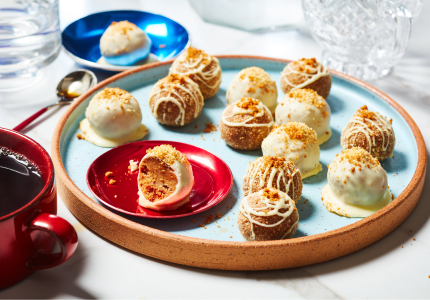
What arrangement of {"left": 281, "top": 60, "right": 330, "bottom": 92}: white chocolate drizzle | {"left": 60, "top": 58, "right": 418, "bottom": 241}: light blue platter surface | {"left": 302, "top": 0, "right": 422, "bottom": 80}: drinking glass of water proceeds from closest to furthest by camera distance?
{"left": 60, "top": 58, "right": 418, "bottom": 241}: light blue platter surface
{"left": 281, "top": 60, "right": 330, "bottom": 92}: white chocolate drizzle
{"left": 302, "top": 0, "right": 422, "bottom": 80}: drinking glass of water

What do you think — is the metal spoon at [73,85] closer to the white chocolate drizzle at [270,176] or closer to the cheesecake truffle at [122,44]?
the cheesecake truffle at [122,44]

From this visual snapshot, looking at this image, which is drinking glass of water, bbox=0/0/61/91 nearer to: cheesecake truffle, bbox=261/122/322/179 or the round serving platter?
the round serving platter

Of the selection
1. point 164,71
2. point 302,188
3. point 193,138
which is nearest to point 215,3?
point 164,71

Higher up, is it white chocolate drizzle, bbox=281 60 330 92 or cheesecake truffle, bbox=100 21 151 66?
white chocolate drizzle, bbox=281 60 330 92

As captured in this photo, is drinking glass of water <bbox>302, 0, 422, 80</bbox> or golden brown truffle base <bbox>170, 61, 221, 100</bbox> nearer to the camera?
golden brown truffle base <bbox>170, 61, 221, 100</bbox>

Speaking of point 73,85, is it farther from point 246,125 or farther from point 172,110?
point 246,125

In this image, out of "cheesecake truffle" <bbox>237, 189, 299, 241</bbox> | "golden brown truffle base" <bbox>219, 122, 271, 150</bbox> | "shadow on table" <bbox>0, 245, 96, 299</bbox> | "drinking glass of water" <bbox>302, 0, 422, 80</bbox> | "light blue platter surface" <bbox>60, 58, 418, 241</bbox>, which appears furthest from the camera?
"drinking glass of water" <bbox>302, 0, 422, 80</bbox>

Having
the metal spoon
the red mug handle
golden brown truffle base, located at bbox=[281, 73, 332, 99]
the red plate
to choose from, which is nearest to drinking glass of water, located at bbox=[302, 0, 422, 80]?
golden brown truffle base, located at bbox=[281, 73, 332, 99]

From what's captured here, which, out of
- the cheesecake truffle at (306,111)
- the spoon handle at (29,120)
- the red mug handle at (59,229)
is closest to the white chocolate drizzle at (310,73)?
the cheesecake truffle at (306,111)
